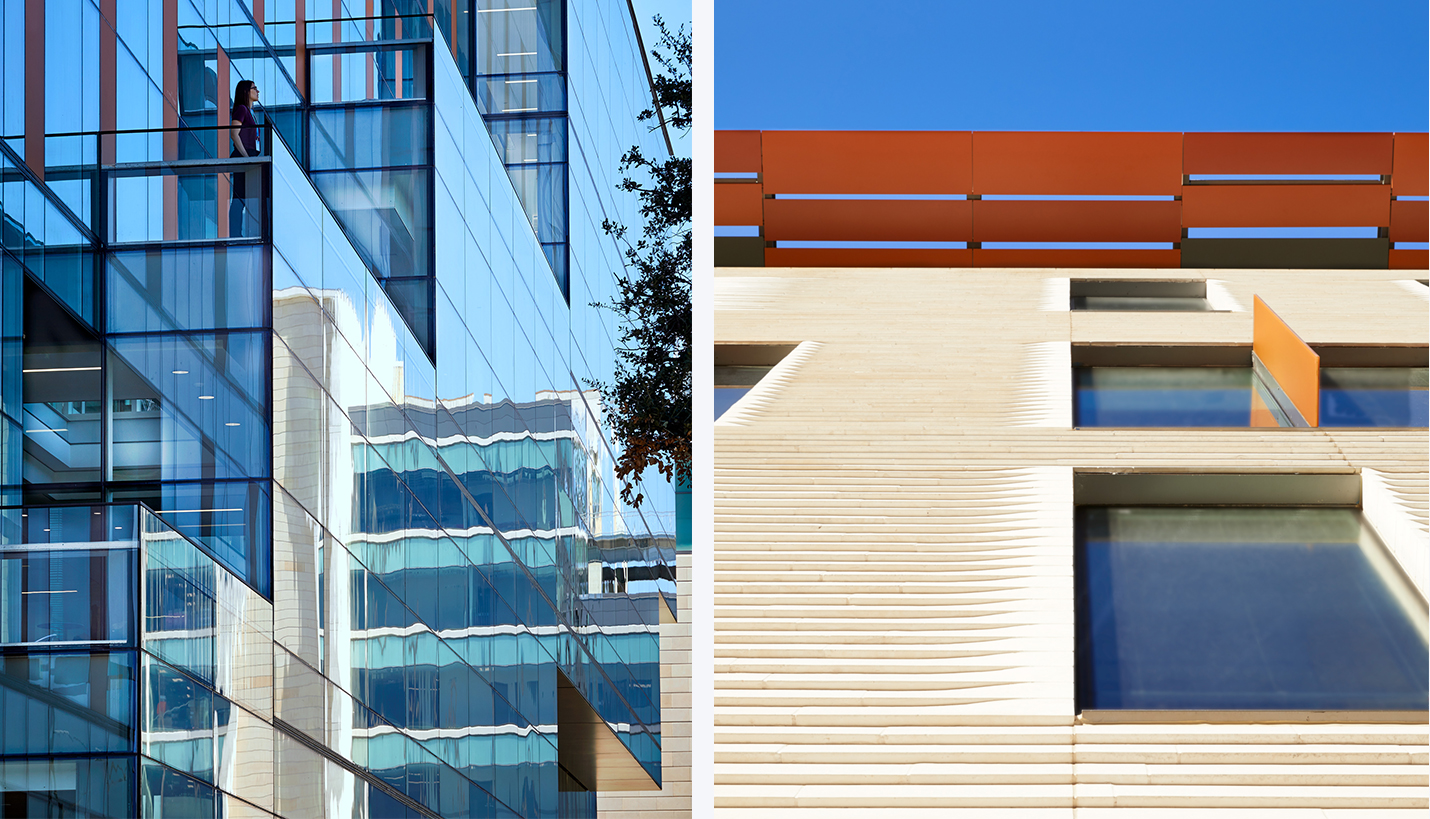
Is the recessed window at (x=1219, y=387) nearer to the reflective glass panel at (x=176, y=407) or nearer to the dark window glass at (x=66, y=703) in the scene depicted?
the reflective glass panel at (x=176, y=407)

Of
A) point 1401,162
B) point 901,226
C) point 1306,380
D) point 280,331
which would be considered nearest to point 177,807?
point 280,331

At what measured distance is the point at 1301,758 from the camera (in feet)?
19.3

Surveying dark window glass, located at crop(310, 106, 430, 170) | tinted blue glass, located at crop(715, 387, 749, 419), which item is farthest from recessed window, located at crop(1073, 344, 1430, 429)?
dark window glass, located at crop(310, 106, 430, 170)

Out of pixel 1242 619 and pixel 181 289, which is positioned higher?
pixel 181 289

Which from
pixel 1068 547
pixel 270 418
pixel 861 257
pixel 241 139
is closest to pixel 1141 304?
pixel 861 257

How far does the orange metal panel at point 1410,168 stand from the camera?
19.2m

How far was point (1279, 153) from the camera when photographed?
64.1 ft

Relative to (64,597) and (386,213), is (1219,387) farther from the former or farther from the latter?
(64,597)

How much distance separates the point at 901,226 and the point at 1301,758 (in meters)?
14.0

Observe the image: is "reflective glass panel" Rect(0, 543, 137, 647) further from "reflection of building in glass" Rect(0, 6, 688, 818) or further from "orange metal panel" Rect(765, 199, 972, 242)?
"orange metal panel" Rect(765, 199, 972, 242)

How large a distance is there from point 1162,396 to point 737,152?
8.69 m

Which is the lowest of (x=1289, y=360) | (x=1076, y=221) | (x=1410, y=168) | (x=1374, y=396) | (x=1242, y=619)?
(x=1242, y=619)

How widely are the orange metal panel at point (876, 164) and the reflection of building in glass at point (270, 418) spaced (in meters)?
5.39

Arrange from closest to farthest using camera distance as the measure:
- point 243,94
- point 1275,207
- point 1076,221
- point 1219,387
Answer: point 243,94, point 1219,387, point 1076,221, point 1275,207
